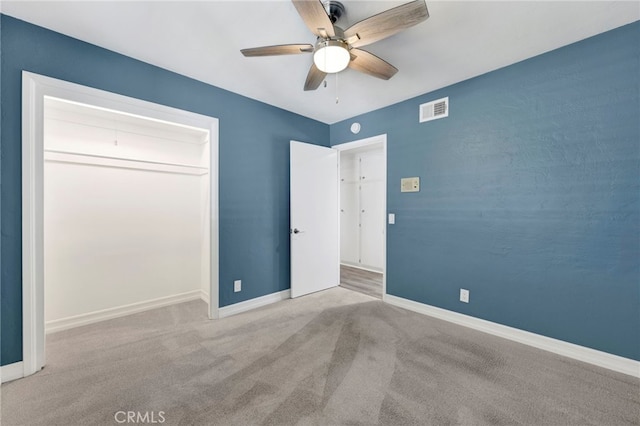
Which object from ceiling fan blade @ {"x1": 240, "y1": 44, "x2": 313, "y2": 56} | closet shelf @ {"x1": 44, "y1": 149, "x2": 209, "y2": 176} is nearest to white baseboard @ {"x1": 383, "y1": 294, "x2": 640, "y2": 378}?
ceiling fan blade @ {"x1": 240, "y1": 44, "x2": 313, "y2": 56}

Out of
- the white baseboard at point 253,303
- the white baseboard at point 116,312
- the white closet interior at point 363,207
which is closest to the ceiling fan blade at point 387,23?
the white baseboard at point 253,303

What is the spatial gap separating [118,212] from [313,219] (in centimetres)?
242

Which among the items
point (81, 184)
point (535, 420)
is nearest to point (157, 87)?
point (81, 184)

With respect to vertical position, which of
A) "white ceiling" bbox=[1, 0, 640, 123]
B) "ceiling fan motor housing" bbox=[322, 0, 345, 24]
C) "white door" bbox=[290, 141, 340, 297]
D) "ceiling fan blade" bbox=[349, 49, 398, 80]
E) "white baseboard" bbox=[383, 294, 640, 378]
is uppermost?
"white ceiling" bbox=[1, 0, 640, 123]

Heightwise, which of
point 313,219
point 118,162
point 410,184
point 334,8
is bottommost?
point 313,219

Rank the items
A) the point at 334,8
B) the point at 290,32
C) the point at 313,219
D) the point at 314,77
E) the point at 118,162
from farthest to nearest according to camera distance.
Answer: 1. the point at 313,219
2. the point at 118,162
3. the point at 314,77
4. the point at 290,32
5. the point at 334,8

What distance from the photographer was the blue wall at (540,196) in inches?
77.3

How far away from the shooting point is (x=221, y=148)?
2.94 meters

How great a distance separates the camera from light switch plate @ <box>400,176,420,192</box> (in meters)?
3.13

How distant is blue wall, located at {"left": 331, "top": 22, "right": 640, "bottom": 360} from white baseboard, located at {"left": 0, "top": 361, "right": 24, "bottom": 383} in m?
3.64

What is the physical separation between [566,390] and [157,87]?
13.9ft

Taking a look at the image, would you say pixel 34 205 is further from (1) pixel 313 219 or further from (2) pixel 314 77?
(1) pixel 313 219

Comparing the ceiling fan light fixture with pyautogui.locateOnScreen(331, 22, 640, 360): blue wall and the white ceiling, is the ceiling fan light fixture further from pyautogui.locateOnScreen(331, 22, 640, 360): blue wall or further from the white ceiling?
pyautogui.locateOnScreen(331, 22, 640, 360): blue wall

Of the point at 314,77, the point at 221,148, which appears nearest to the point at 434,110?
the point at 314,77
